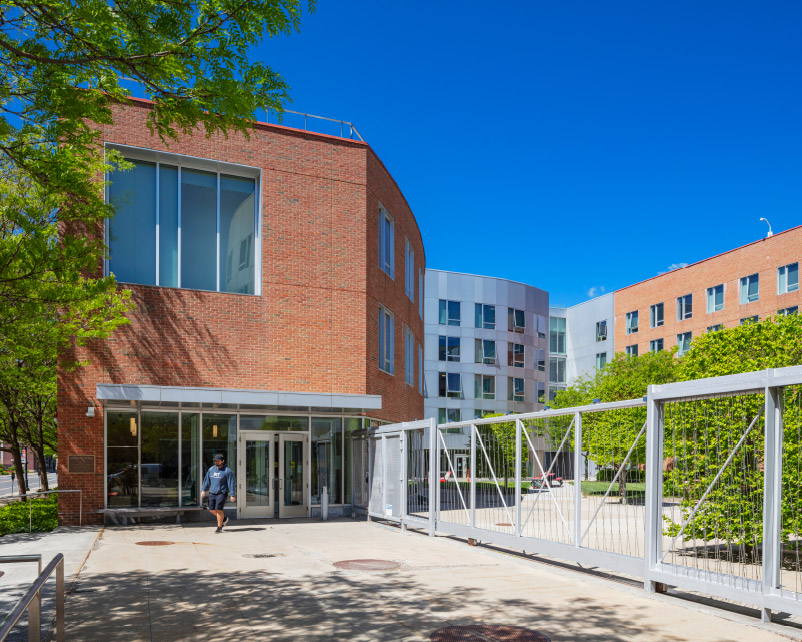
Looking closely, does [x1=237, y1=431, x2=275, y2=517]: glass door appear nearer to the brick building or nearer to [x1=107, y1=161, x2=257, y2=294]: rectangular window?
the brick building

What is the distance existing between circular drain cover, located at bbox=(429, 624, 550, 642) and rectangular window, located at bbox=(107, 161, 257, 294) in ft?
45.8

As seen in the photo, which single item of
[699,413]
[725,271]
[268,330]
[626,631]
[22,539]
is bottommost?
[22,539]

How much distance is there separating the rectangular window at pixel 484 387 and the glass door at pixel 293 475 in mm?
43164

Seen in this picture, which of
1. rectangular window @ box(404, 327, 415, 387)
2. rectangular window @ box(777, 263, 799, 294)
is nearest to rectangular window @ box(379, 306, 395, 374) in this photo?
rectangular window @ box(404, 327, 415, 387)

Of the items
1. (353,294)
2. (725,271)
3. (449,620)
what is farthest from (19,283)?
(725,271)

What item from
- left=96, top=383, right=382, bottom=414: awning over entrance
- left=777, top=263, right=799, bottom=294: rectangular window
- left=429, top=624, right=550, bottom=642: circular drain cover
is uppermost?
left=777, top=263, right=799, bottom=294: rectangular window

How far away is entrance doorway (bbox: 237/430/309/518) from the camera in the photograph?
19.5 meters

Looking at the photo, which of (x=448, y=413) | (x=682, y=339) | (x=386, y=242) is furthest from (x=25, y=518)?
(x=682, y=339)

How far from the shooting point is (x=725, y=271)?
50594 millimetres

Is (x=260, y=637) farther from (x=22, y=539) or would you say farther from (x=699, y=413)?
(x=22, y=539)

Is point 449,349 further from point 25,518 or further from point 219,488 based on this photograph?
point 219,488

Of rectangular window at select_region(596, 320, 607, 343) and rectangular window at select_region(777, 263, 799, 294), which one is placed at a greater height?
rectangular window at select_region(777, 263, 799, 294)

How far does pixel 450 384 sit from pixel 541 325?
10.7m

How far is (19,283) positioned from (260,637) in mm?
5932
